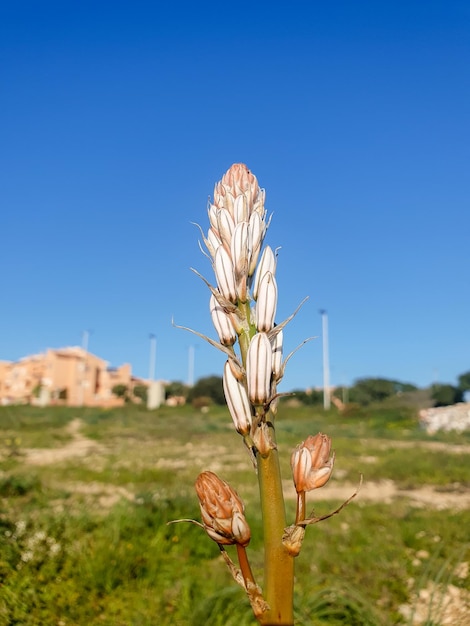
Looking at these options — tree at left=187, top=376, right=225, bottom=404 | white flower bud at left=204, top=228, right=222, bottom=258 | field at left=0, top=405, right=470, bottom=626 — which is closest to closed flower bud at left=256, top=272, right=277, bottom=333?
white flower bud at left=204, top=228, right=222, bottom=258

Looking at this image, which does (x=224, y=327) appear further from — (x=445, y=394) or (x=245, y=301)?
(x=445, y=394)

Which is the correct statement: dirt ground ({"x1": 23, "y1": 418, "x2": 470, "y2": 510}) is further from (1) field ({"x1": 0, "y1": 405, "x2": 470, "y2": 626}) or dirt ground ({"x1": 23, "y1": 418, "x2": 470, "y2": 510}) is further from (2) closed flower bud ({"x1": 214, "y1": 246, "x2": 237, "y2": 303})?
(2) closed flower bud ({"x1": 214, "y1": 246, "x2": 237, "y2": 303})

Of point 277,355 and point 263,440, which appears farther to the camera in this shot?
point 277,355

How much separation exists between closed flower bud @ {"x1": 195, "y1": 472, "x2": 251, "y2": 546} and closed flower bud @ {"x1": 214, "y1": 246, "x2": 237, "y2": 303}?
0.49 m

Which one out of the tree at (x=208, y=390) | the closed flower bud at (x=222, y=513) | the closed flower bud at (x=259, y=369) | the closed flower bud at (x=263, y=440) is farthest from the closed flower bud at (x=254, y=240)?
the tree at (x=208, y=390)

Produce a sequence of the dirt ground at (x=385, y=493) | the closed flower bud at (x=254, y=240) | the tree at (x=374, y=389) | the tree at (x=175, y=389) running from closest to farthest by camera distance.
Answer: the closed flower bud at (x=254, y=240)
the dirt ground at (x=385, y=493)
the tree at (x=374, y=389)
the tree at (x=175, y=389)

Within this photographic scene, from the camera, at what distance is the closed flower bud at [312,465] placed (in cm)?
132

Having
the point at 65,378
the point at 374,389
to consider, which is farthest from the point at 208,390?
the point at 65,378

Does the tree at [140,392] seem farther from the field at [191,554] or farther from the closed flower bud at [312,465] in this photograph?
the closed flower bud at [312,465]

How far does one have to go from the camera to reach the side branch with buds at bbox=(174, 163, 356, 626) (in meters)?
1.29

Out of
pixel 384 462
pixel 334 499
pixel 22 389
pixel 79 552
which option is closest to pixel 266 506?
pixel 79 552

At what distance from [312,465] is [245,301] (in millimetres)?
475

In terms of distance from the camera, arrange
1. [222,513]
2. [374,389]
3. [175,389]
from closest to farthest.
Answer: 1. [222,513]
2. [374,389]
3. [175,389]

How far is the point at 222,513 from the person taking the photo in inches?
49.9
